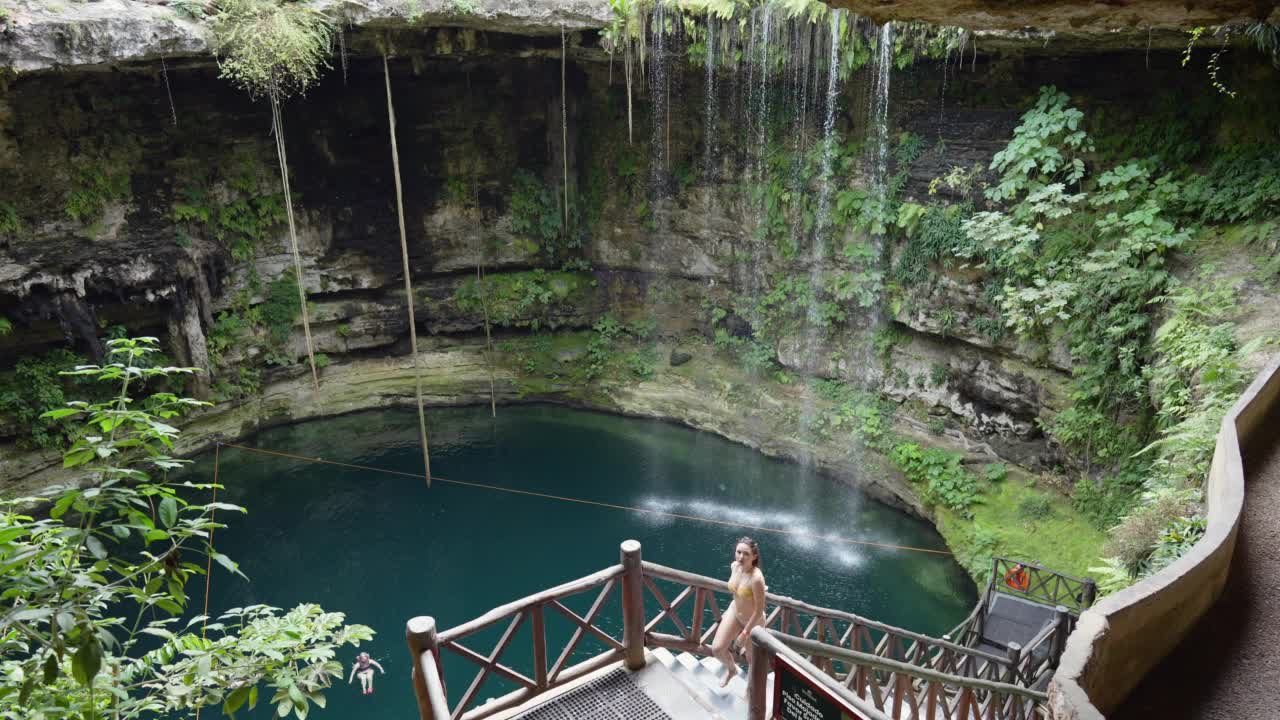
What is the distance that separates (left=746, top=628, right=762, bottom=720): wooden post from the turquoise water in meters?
5.50

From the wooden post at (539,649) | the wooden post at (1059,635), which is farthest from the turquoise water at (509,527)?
the wooden post at (539,649)

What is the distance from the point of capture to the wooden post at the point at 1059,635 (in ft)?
21.8

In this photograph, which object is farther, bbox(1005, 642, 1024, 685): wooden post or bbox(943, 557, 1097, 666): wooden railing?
bbox(943, 557, 1097, 666): wooden railing

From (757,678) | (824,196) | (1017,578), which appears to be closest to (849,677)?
(757,678)

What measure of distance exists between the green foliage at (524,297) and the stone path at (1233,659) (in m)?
12.7

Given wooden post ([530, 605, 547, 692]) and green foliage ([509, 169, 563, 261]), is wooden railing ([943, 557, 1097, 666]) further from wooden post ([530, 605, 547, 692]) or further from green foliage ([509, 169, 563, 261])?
green foliage ([509, 169, 563, 261])

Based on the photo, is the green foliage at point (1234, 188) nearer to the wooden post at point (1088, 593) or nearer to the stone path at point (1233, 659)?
the wooden post at point (1088, 593)


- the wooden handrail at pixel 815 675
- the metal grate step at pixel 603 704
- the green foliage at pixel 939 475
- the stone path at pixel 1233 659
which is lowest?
the green foliage at pixel 939 475

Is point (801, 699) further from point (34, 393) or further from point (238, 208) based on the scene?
point (238, 208)

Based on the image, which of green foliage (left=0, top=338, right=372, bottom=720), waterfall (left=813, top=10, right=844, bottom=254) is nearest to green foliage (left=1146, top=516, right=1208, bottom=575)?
green foliage (left=0, top=338, right=372, bottom=720)

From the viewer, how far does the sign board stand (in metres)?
3.48

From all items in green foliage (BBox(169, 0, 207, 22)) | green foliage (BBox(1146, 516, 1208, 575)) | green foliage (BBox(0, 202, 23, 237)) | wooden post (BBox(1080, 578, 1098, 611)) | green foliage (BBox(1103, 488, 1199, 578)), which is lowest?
wooden post (BBox(1080, 578, 1098, 611))

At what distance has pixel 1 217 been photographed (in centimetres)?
1087

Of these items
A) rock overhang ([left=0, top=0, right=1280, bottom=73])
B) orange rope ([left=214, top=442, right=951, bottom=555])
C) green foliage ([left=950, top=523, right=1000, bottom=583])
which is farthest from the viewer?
orange rope ([left=214, top=442, right=951, bottom=555])
